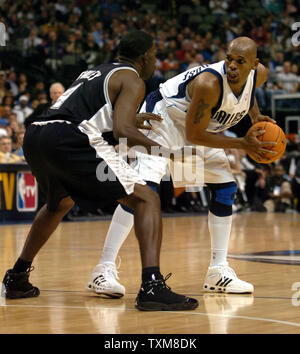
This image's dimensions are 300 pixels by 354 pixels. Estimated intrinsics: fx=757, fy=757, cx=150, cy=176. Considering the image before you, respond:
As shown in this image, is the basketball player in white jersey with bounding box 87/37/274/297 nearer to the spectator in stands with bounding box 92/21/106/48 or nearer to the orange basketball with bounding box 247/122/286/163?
the orange basketball with bounding box 247/122/286/163

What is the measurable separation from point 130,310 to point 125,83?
137 cm

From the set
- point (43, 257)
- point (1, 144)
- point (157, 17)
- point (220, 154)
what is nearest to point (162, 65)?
point (157, 17)

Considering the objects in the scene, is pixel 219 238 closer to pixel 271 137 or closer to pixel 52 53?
pixel 271 137

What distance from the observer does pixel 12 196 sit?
12.2 meters

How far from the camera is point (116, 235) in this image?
212 inches

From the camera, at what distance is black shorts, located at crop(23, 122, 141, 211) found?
4.55 metres

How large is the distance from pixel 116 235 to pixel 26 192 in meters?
7.25

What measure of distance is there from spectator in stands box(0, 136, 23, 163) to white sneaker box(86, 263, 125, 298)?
741cm

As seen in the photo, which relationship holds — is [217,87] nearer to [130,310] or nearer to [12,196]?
[130,310]

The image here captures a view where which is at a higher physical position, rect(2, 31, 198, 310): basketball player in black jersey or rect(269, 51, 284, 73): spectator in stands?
rect(269, 51, 284, 73): spectator in stands

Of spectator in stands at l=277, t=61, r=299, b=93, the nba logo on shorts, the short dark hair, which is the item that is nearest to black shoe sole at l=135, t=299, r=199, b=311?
the short dark hair

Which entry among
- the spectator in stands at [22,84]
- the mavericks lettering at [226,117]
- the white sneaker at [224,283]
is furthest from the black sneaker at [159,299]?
the spectator in stands at [22,84]
